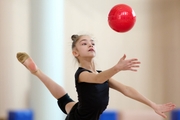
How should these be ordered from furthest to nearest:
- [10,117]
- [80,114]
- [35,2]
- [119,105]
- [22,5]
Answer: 1. [119,105]
2. [22,5]
3. [35,2]
4. [10,117]
5. [80,114]

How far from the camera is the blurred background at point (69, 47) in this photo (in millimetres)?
2545

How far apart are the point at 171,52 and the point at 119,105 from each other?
676 millimetres

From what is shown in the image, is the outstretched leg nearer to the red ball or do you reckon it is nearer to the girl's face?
the girl's face

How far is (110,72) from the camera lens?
147cm

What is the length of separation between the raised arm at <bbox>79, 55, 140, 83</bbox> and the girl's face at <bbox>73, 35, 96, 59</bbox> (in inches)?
5.2

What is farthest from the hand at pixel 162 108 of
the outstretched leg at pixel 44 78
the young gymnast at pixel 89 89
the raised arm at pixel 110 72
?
the outstretched leg at pixel 44 78

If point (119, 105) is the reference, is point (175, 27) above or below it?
above

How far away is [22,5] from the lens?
2740mm

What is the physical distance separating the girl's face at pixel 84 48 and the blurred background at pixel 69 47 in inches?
25.4

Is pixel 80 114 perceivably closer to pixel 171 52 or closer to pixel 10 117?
pixel 10 117

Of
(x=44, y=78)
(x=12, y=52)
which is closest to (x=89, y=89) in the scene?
(x=44, y=78)

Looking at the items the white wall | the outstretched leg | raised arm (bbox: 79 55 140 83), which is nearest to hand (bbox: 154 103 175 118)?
raised arm (bbox: 79 55 140 83)

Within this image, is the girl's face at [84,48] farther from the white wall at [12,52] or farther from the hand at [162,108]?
the white wall at [12,52]

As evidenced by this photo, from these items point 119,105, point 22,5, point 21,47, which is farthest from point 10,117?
point 119,105
